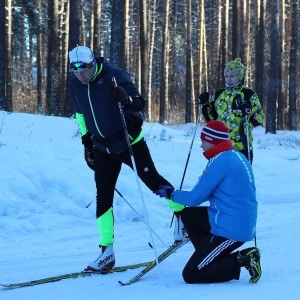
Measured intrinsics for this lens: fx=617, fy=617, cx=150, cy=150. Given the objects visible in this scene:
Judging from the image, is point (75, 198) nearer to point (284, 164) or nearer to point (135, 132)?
point (135, 132)

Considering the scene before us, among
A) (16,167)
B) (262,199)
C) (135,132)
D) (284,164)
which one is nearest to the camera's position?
(135,132)

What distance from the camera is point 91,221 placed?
26.6ft

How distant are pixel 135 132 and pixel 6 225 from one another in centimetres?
268

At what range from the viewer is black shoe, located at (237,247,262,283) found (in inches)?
186

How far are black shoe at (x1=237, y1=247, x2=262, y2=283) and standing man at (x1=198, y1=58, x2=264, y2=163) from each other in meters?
2.48

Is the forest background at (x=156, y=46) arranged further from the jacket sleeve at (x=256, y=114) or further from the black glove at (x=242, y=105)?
the jacket sleeve at (x=256, y=114)

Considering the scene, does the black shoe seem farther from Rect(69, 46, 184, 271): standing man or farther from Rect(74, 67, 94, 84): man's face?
Rect(74, 67, 94, 84): man's face

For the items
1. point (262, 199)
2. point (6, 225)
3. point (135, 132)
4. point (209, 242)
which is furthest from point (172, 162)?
point (209, 242)

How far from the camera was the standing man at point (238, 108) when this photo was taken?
23.8 ft

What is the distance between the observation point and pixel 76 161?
10086mm

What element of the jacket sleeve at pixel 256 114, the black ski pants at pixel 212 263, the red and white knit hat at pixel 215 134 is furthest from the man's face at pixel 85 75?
the jacket sleeve at pixel 256 114

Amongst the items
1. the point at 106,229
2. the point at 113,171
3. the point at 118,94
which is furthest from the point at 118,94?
the point at 106,229

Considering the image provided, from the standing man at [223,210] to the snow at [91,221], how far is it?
125mm

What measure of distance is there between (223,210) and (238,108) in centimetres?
270
